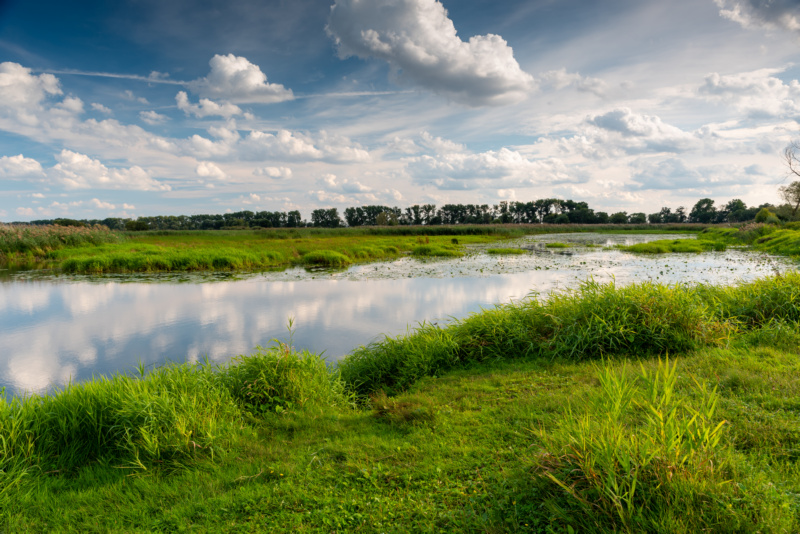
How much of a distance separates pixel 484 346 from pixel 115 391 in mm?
5027

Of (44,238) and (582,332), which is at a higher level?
(44,238)

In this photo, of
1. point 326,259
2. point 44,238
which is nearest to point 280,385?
point 326,259

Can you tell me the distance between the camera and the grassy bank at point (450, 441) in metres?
2.29

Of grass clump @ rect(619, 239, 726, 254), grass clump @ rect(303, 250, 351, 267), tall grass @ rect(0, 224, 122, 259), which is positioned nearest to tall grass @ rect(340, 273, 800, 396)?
grass clump @ rect(303, 250, 351, 267)

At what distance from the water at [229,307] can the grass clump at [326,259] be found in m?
3.05

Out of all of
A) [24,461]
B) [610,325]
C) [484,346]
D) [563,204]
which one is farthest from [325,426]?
[563,204]

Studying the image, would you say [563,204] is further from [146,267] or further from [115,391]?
[115,391]

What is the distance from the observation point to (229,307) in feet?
35.1

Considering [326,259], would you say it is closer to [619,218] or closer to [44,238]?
[44,238]

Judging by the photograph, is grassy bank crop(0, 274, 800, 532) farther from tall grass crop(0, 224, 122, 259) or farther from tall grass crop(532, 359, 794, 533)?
tall grass crop(0, 224, 122, 259)

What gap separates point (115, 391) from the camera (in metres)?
4.21

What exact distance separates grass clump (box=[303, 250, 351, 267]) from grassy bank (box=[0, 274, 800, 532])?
48.2ft

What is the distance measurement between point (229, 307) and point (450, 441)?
885 cm

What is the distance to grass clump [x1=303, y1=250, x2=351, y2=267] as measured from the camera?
67.9 feet
